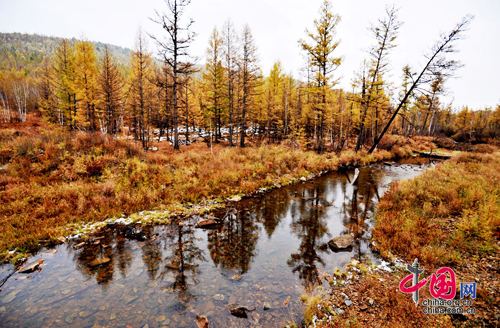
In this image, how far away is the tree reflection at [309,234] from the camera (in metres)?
6.01

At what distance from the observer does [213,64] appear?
25.8 metres

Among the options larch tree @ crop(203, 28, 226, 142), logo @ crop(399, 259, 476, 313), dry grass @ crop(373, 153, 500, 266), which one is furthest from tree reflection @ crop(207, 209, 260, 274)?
larch tree @ crop(203, 28, 226, 142)

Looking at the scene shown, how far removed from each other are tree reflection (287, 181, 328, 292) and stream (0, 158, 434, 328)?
0.13ft

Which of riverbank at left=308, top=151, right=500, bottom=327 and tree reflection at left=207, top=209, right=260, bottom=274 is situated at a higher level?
riverbank at left=308, top=151, right=500, bottom=327

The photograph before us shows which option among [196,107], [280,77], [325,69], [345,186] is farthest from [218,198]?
[280,77]

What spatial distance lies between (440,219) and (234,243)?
27.6ft

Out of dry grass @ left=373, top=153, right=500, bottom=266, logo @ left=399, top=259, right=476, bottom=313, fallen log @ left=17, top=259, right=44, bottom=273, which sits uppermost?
dry grass @ left=373, top=153, right=500, bottom=266

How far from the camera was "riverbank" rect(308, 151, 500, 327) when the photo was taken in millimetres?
3871

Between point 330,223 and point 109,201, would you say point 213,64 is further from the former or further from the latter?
point 330,223

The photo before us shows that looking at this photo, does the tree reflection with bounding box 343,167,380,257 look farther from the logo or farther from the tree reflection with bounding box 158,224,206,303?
the tree reflection with bounding box 158,224,206,303

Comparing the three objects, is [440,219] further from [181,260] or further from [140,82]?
[140,82]

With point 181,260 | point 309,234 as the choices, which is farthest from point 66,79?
point 309,234

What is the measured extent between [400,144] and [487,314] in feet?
127

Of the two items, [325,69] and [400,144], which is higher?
[325,69]
